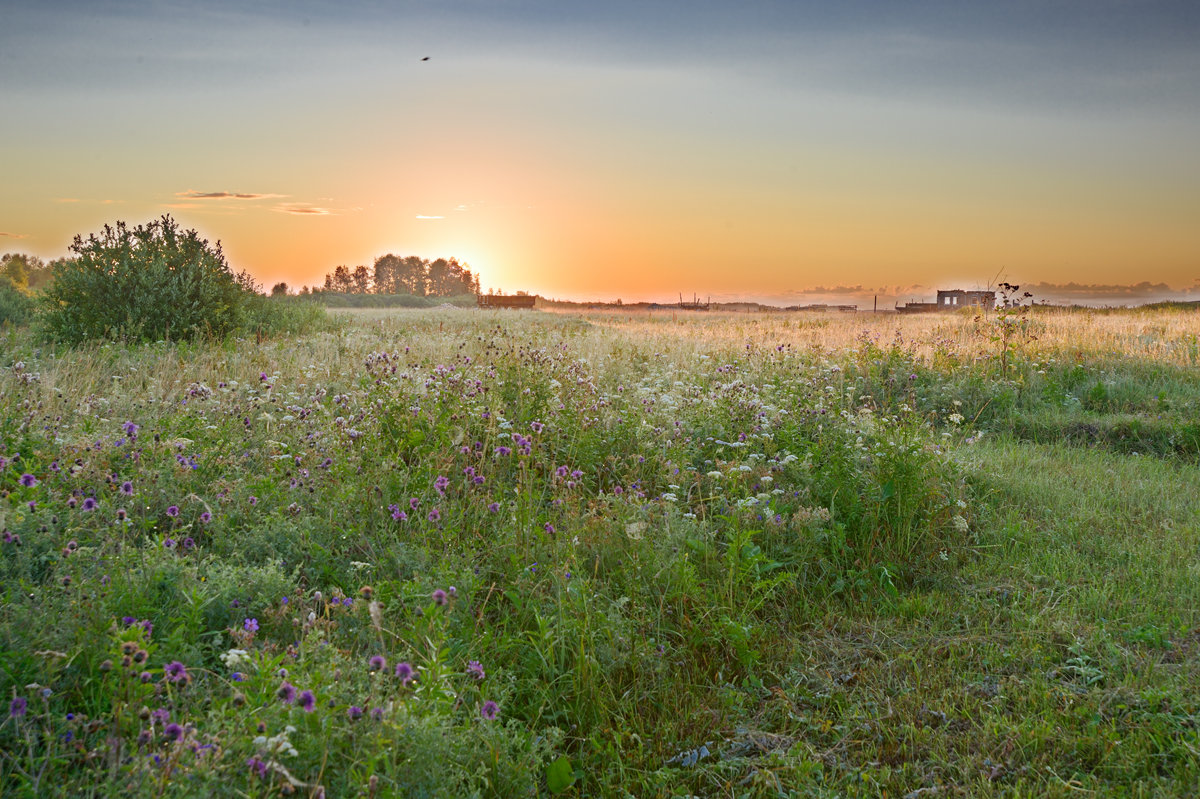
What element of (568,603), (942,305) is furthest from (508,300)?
(568,603)

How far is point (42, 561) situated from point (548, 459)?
3434 millimetres

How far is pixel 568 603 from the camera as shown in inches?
150

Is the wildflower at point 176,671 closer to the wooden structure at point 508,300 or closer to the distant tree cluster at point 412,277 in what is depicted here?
the wooden structure at point 508,300

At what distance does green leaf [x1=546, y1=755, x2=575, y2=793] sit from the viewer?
304cm

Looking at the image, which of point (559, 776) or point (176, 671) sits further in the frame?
point (559, 776)

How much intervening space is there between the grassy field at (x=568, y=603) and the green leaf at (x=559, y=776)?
0.04 ft

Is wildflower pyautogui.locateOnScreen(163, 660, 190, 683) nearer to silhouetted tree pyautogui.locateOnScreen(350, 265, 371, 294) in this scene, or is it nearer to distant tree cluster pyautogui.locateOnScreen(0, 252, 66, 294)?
distant tree cluster pyautogui.locateOnScreen(0, 252, 66, 294)

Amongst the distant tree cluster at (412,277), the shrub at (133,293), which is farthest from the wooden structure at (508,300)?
the shrub at (133,293)

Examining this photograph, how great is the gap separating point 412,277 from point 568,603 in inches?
3764

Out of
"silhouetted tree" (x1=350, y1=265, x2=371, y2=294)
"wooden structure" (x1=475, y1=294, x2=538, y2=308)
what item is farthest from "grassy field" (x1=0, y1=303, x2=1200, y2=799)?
"silhouetted tree" (x1=350, y1=265, x2=371, y2=294)

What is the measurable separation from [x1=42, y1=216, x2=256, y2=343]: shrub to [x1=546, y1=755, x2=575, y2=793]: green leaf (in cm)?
1276

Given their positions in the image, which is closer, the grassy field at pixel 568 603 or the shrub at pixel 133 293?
the grassy field at pixel 568 603

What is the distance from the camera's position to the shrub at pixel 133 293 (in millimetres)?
13547

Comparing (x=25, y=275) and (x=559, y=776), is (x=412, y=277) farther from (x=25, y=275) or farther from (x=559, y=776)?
(x=559, y=776)
